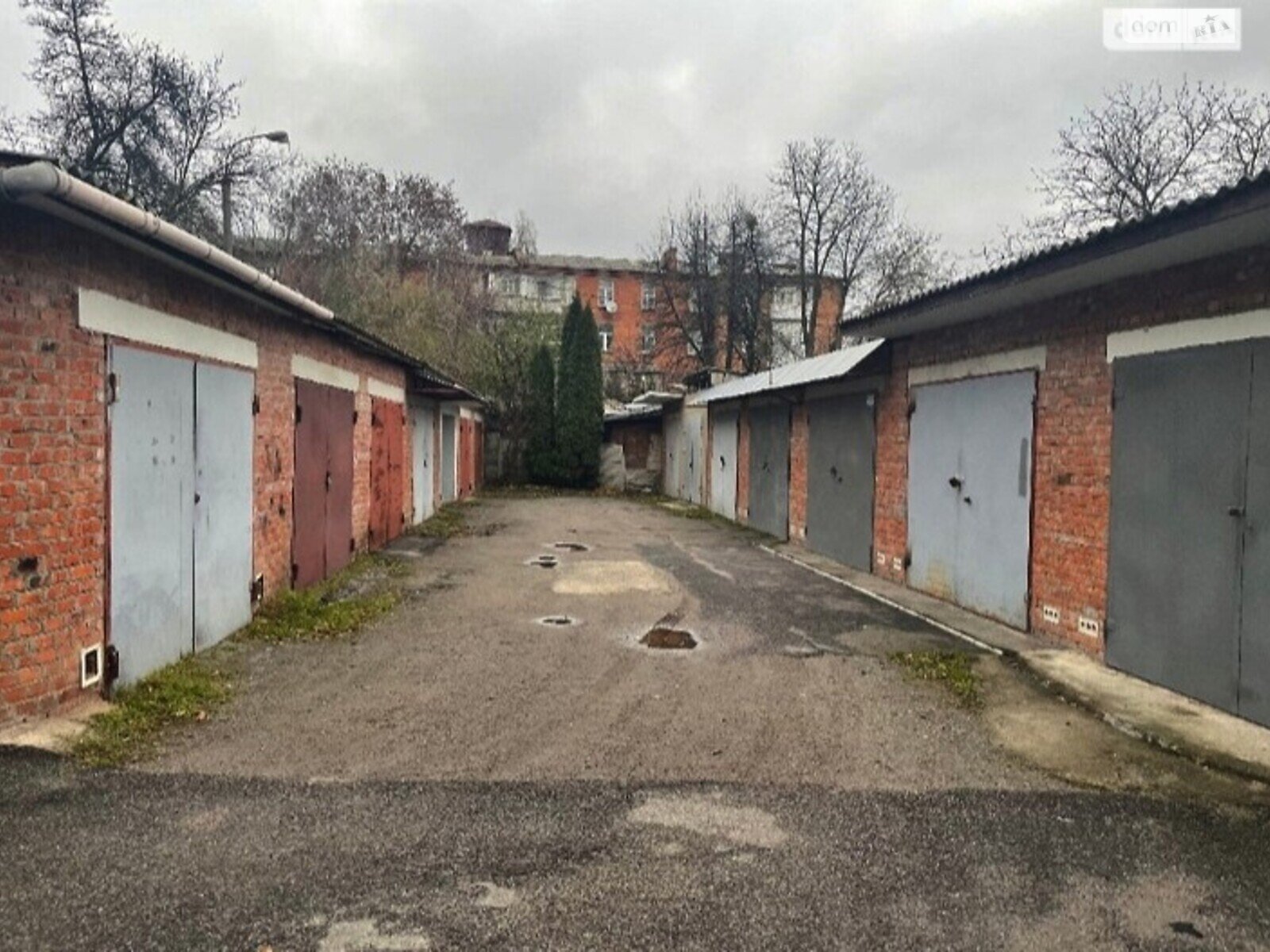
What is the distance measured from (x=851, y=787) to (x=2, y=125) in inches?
692

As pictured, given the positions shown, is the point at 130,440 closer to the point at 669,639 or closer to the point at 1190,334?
the point at 669,639

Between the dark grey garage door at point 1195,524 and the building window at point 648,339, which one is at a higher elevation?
the building window at point 648,339

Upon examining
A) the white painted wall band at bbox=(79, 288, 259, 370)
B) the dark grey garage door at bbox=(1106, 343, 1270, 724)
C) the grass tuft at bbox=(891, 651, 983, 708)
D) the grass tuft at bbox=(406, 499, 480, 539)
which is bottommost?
the grass tuft at bbox=(891, 651, 983, 708)

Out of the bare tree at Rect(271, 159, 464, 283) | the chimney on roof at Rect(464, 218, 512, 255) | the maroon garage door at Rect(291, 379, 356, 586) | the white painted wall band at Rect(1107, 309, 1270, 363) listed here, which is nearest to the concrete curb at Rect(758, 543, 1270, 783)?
the white painted wall band at Rect(1107, 309, 1270, 363)

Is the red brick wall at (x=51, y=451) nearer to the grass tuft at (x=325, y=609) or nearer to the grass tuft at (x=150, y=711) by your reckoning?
the grass tuft at (x=150, y=711)

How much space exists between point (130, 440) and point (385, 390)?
25.0ft

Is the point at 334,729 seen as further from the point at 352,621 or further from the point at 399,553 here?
the point at 399,553

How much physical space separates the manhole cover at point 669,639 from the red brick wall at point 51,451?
12.7 feet

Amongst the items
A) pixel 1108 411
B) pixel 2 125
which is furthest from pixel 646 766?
pixel 2 125

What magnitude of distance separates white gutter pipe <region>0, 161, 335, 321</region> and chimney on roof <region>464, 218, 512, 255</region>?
27888mm

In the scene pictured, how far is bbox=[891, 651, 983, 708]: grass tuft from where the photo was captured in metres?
5.39

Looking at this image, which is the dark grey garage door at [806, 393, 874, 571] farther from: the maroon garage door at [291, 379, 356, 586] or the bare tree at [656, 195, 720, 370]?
the bare tree at [656, 195, 720, 370]

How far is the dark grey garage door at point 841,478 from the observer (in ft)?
35.4

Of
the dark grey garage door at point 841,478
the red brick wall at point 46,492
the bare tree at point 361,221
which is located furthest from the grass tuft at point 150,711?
the bare tree at point 361,221
